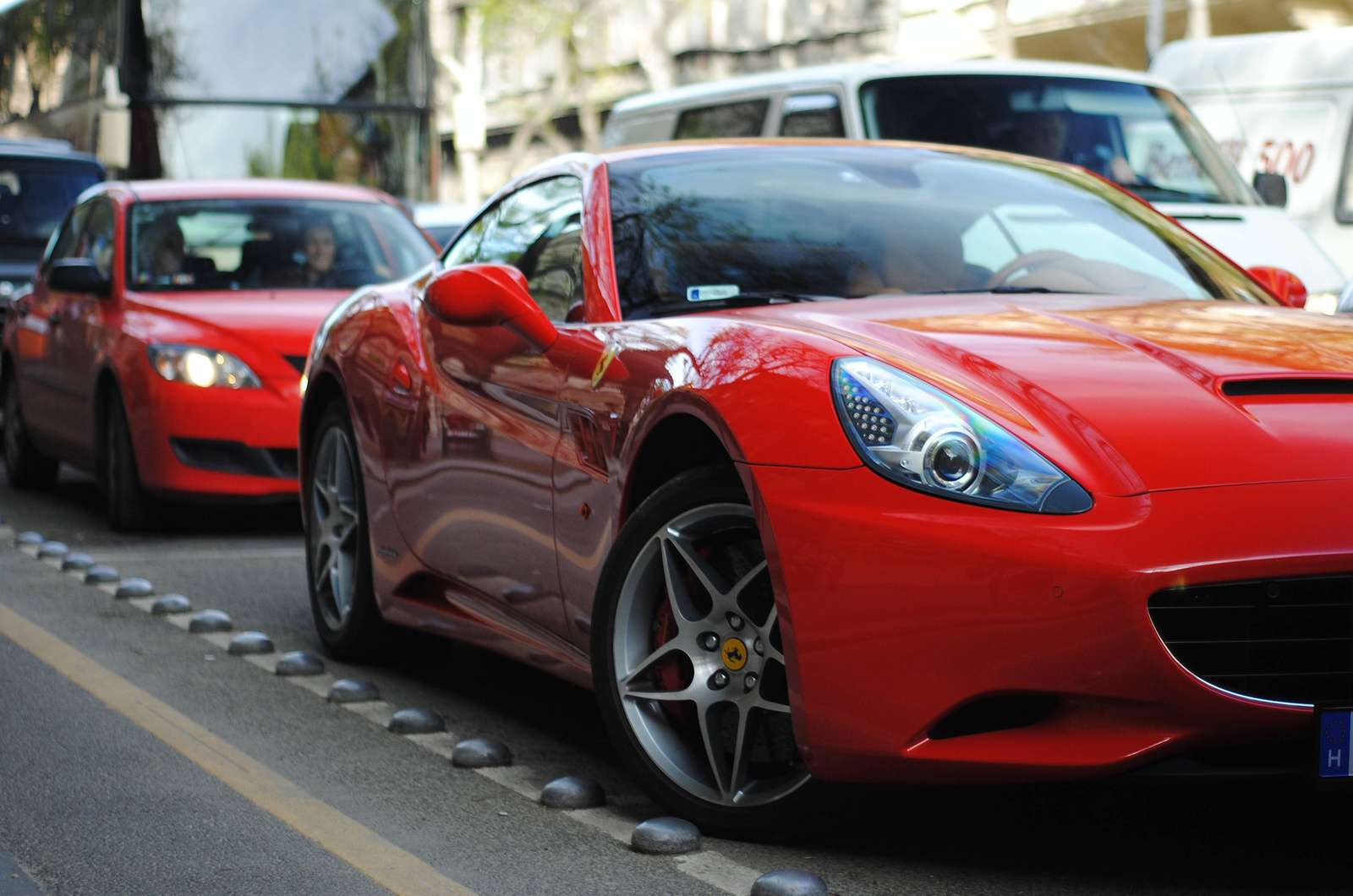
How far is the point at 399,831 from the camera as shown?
12.7 ft

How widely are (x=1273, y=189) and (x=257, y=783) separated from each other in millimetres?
7621

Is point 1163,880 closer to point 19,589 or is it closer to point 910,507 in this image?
point 910,507

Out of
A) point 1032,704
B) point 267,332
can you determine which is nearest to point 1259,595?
point 1032,704

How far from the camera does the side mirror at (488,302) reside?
449cm

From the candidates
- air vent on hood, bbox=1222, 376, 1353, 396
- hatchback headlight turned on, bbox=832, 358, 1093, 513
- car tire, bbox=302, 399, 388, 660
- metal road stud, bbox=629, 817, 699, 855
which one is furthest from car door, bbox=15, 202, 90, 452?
air vent on hood, bbox=1222, 376, 1353, 396

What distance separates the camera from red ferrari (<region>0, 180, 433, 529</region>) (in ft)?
28.2

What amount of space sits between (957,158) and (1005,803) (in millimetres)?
1895

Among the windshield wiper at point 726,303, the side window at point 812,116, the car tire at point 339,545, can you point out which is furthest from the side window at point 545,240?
the side window at point 812,116

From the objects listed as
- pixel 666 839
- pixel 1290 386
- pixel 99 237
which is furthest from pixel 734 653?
pixel 99 237

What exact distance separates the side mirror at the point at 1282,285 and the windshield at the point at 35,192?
14943 millimetres

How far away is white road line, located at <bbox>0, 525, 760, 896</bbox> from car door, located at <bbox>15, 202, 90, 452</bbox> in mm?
3478

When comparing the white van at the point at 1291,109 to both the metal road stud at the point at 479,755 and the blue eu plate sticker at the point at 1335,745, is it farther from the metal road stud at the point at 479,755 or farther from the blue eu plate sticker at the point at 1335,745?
the blue eu plate sticker at the point at 1335,745

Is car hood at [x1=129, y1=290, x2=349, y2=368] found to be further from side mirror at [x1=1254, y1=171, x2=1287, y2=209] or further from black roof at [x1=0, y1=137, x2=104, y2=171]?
black roof at [x1=0, y1=137, x2=104, y2=171]

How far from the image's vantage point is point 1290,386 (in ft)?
11.7
